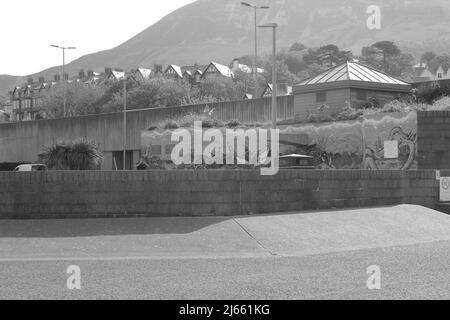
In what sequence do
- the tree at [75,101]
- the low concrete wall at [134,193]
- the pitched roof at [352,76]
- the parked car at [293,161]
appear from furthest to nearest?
the tree at [75,101] < the pitched roof at [352,76] < the parked car at [293,161] < the low concrete wall at [134,193]

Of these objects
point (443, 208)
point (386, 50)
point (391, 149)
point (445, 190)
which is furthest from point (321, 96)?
point (386, 50)

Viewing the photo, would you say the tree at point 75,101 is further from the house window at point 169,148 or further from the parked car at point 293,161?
the parked car at point 293,161

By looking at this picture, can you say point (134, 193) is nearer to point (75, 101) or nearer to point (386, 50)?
point (75, 101)

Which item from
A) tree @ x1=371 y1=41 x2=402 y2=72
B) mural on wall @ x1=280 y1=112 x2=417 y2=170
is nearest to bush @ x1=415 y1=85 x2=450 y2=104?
mural on wall @ x1=280 y1=112 x2=417 y2=170

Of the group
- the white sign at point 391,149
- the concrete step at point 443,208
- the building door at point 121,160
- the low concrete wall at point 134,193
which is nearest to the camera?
the low concrete wall at point 134,193

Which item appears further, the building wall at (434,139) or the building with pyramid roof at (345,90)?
the building with pyramid roof at (345,90)

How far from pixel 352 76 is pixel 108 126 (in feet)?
77.4

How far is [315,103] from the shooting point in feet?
125

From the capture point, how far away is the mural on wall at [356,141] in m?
28.8

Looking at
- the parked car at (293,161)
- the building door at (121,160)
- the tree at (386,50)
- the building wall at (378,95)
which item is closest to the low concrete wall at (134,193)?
the parked car at (293,161)

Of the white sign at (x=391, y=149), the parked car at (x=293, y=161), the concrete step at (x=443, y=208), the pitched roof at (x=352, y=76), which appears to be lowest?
the concrete step at (x=443, y=208)

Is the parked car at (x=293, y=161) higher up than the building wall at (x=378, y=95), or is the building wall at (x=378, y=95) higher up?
the building wall at (x=378, y=95)

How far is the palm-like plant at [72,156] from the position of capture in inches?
1047
